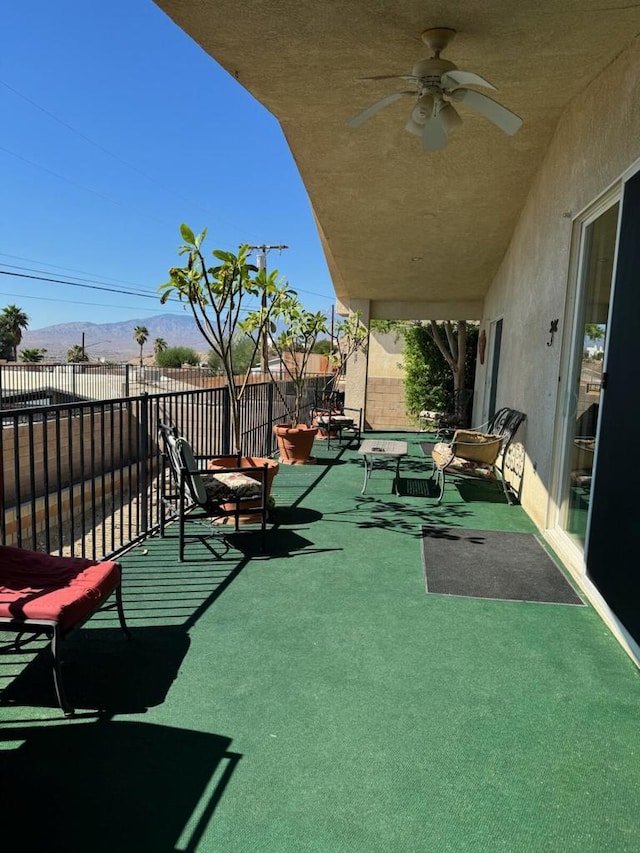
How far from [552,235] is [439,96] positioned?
200cm

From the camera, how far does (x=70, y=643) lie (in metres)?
2.35

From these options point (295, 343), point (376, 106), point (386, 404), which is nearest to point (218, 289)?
point (376, 106)

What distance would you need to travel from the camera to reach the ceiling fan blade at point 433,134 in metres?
3.10

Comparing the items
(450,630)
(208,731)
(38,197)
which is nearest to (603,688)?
(450,630)

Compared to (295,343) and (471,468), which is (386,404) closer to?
(295,343)

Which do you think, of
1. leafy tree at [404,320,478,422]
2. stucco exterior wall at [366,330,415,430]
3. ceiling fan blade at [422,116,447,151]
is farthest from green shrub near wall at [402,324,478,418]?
ceiling fan blade at [422,116,447,151]

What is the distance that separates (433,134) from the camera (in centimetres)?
318

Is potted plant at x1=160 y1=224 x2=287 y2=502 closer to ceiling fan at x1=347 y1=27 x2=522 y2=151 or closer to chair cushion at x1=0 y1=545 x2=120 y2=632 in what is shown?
ceiling fan at x1=347 y1=27 x2=522 y2=151

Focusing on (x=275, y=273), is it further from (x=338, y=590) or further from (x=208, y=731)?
(x=208, y=731)

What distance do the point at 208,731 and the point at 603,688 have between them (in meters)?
1.56

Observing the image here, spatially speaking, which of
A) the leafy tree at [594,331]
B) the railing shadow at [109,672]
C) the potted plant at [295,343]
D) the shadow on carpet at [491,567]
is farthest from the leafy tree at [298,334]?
the railing shadow at [109,672]

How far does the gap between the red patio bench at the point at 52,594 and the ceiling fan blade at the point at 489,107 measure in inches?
118

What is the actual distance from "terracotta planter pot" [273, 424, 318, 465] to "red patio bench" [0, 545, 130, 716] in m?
4.46

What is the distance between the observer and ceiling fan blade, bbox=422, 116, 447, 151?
310 cm
